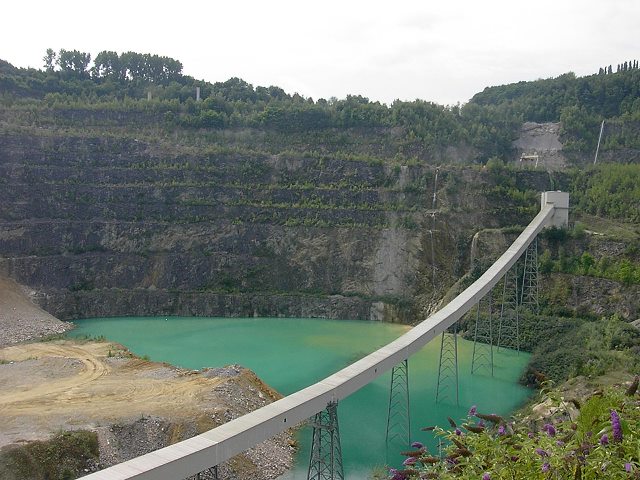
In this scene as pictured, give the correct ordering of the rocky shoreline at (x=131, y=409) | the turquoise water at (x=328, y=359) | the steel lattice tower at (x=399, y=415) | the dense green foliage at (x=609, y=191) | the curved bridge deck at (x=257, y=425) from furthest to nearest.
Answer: the dense green foliage at (x=609, y=191) → the turquoise water at (x=328, y=359) → the steel lattice tower at (x=399, y=415) → the rocky shoreline at (x=131, y=409) → the curved bridge deck at (x=257, y=425)

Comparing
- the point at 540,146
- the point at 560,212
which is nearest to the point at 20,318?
the point at 560,212

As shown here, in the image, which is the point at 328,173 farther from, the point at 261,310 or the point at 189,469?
the point at 189,469

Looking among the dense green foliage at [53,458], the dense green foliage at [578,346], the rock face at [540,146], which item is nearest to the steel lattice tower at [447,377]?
the dense green foliage at [578,346]

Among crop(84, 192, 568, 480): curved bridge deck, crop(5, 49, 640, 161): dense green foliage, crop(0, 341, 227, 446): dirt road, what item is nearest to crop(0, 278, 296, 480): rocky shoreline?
crop(0, 341, 227, 446): dirt road

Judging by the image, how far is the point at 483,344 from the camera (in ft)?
115

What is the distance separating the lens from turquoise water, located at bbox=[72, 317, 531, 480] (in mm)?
21578

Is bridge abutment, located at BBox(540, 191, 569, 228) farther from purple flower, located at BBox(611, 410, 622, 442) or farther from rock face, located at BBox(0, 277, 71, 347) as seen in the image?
purple flower, located at BBox(611, 410, 622, 442)

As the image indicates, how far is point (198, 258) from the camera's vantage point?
47125 mm

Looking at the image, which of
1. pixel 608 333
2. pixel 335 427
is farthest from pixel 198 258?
pixel 335 427

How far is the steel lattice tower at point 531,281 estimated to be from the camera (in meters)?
36.9

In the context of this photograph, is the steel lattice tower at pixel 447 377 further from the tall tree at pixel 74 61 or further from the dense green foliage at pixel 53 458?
the tall tree at pixel 74 61

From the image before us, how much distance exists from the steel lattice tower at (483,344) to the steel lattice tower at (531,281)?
7.59 feet

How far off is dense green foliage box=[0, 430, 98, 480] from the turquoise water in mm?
5834

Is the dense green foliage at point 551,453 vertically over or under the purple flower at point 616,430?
under
